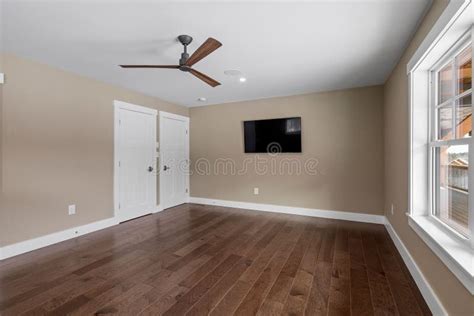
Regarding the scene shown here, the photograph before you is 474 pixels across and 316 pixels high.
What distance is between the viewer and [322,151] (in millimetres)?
3961

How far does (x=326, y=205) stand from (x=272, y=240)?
154cm

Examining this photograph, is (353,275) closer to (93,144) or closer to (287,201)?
(287,201)

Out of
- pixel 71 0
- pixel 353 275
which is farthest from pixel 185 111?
pixel 353 275

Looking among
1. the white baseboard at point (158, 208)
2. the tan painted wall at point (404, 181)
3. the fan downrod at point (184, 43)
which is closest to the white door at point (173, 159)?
the white baseboard at point (158, 208)

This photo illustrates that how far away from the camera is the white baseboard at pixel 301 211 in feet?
11.9

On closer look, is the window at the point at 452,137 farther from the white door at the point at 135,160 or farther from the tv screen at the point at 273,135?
the white door at the point at 135,160

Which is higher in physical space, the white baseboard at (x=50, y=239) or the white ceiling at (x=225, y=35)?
the white ceiling at (x=225, y=35)

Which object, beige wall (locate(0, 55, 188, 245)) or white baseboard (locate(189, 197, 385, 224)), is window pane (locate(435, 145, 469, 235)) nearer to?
white baseboard (locate(189, 197, 385, 224))

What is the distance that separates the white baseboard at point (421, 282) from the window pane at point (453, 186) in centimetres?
50

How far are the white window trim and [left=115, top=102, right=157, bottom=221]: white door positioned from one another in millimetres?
3974

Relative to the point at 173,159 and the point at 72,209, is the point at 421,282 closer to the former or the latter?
the point at 72,209

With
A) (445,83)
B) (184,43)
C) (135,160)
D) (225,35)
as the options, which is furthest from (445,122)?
(135,160)

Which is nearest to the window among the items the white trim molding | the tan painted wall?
the white trim molding

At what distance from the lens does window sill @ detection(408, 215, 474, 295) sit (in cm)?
115
